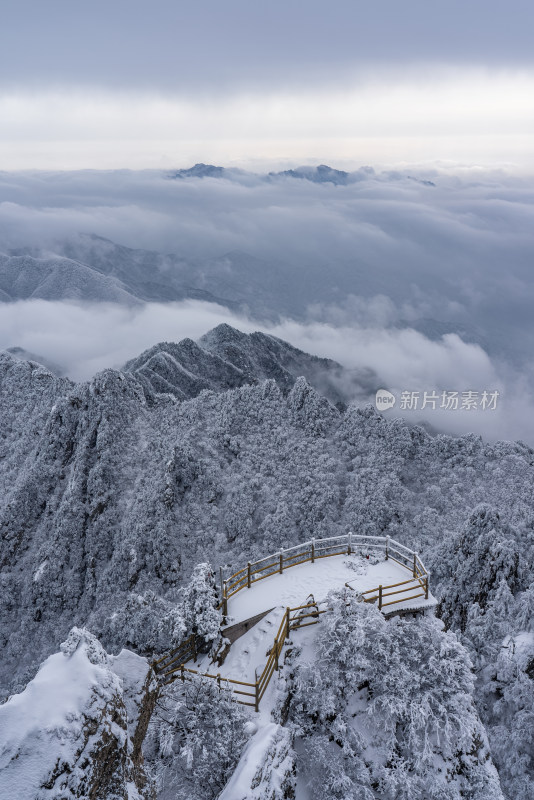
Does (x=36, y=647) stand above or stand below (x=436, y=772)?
below

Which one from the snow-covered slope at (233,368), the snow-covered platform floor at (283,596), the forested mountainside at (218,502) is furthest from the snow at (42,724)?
the snow-covered slope at (233,368)

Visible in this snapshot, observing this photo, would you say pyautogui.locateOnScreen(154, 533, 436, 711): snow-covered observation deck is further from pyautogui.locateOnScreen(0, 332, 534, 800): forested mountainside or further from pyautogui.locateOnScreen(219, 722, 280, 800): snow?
pyautogui.locateOnScreen(0, 332, 534, 800): forested mountainside

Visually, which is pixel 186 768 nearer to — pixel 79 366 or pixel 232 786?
pixel 232 786

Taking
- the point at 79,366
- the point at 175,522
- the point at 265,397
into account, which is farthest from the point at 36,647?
the point at 79,366

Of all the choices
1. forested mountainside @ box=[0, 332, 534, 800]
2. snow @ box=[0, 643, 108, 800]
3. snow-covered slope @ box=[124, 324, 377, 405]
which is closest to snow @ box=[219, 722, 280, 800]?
snow @ box=[0, 643, 108, 800]

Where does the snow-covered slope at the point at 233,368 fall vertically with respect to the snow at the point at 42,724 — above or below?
below

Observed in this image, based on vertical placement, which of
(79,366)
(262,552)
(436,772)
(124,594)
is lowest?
Answer: (79,366)

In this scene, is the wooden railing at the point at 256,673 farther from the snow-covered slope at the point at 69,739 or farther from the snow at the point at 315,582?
the snow-covered slope at the point at 69,739

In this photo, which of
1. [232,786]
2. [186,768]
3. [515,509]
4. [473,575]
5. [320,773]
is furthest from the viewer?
[515,509]
